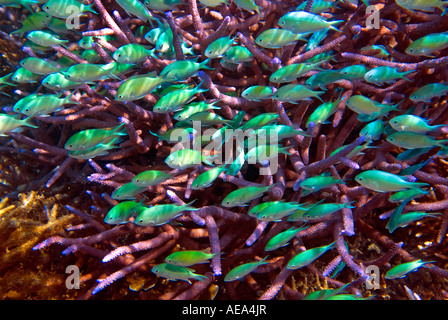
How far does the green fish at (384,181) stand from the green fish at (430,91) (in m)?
0.99

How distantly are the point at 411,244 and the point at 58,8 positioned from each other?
4.59m

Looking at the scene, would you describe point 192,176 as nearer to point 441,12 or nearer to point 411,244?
point 411,244

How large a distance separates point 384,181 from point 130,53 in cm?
258

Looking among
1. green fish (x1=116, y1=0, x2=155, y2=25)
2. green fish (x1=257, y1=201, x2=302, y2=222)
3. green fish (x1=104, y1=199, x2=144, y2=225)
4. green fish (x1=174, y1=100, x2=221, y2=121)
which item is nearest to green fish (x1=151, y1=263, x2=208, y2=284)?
green fish (x1=104, y1=199, x2=144, y2=225)

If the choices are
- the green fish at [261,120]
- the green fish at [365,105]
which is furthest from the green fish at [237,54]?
the green fish at [365,105]

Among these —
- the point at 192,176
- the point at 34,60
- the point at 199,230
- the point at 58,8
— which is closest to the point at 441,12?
the point at 192,176

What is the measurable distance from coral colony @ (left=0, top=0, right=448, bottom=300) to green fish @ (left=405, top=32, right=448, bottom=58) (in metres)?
0.01

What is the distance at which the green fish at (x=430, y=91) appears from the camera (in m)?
2.55

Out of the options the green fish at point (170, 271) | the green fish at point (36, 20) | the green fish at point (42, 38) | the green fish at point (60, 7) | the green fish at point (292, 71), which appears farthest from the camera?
the green fish at point (36, 20)

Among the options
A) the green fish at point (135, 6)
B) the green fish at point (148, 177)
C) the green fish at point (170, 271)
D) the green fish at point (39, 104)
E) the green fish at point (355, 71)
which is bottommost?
the green fish at point (170, 271)

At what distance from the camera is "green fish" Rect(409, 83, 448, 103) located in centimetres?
255

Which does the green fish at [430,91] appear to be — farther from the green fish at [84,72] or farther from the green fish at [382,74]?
the green fish at [84,72]

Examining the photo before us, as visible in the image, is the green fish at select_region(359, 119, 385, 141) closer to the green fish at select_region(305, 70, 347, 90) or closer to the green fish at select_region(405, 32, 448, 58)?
the green fish at select_region(305, 70, 347, 90)

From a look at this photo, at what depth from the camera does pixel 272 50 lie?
3.39m
